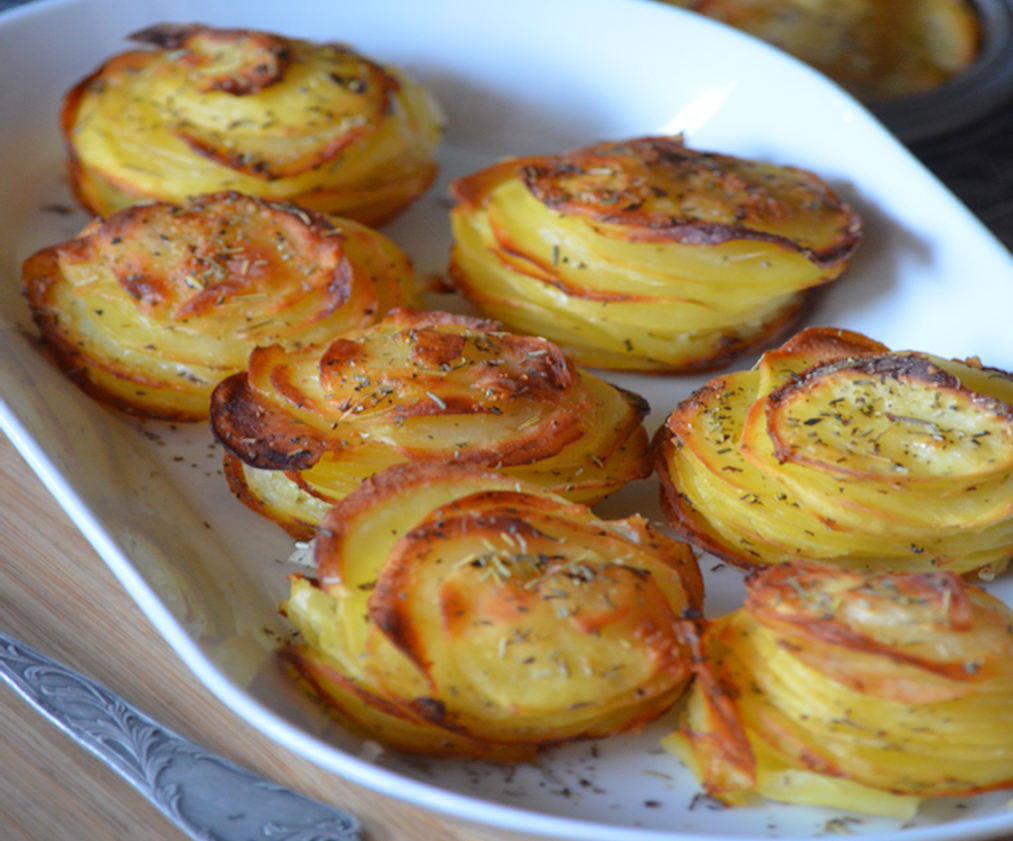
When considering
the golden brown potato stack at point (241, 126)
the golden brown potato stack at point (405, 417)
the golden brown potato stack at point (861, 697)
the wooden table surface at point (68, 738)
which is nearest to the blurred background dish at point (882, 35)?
the golden brown potato stack at point (241, 126)

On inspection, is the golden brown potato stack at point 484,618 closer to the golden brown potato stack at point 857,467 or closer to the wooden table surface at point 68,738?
the wooden table surface at point 68,738

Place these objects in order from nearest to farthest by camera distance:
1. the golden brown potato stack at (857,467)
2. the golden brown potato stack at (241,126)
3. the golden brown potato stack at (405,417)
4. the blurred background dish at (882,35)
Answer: the golden brown potato stack at (857,467) → the golden brown potato stack at (405,417) → the golden brown potato stack at (241,126) → the blurred background dish at (882,35)

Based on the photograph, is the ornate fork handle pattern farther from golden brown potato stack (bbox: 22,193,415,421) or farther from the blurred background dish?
the blurred background dish

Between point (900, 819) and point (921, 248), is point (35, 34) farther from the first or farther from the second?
point (900, 819)

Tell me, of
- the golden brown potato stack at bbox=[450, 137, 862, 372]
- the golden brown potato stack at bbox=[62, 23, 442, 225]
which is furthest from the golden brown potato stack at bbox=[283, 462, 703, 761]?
the golden brown potato stack at bbox=[62, 23, 442, 225]

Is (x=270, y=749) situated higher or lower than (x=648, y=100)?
lower

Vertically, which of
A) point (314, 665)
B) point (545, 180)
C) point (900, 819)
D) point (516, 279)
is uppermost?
point (545, 180)

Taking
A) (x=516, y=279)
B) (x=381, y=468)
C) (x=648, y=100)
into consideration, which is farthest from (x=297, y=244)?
(x=648, y=100)
